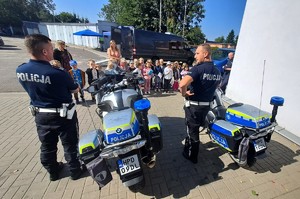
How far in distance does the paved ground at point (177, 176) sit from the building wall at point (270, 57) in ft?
3.34

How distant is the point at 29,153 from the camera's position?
3250 mm

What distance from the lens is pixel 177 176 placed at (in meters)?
2.70

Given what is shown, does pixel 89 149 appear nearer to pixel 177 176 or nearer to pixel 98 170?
pixel 98 170

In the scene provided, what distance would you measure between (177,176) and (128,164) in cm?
106

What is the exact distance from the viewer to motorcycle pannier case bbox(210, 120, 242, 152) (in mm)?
2393

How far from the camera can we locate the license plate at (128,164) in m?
2.04

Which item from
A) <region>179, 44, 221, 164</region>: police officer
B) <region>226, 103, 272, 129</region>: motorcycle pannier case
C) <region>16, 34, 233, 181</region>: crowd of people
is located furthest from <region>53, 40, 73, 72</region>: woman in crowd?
<region>226, 103, 272, 129</region>: motorcycle pannier case

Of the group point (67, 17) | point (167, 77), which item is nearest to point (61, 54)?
point (167, 77)

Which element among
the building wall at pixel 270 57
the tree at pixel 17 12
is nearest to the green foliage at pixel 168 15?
the building wall at pixel 270 57

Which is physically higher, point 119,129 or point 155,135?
point 119,129

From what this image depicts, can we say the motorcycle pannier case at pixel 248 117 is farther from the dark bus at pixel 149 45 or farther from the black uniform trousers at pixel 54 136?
the dark bus at pixel 149 45

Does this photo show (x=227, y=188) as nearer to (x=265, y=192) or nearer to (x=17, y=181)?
(x=265, y=192)

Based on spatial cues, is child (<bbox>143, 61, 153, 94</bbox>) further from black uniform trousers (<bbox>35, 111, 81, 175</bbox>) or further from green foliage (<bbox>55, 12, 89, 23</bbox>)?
green foliage (<bbox>55, 12, 89, 23</bbox>)

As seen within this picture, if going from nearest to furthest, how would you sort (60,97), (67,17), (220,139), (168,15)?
(60,97), (220,139), (168,15), (67,17)
